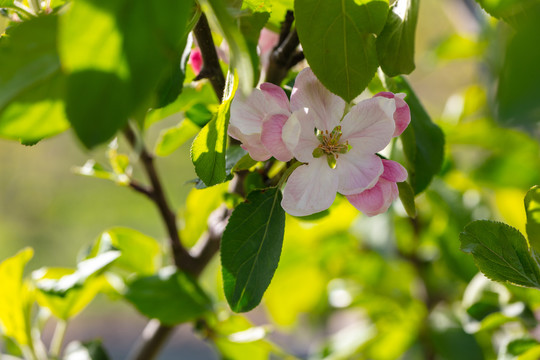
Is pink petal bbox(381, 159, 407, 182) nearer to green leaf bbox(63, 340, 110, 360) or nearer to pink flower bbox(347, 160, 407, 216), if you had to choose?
→ pink flower bbox(347, 160, 407, 216)

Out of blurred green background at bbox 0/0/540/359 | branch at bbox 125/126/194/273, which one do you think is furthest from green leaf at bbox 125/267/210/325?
blurred green background at bbox 0/0/540/359

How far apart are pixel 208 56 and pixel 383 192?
0.15 meters

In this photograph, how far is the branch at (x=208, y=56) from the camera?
1.20 feet

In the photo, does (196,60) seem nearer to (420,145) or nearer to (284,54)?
(284,54)

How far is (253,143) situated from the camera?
13.5 inches

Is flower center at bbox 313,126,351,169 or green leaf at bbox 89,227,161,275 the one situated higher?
flower center at bbox 313,126,351,169

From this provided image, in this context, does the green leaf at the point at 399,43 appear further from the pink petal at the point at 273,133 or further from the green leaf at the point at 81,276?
the green leaf at the point at 81,276

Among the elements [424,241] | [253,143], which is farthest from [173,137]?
[424,241]

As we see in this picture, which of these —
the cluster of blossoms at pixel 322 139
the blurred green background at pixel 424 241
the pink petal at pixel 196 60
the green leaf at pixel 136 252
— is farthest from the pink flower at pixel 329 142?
the green leaf at pixel 136 252

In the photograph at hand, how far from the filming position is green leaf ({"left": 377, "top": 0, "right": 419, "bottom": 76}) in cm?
34

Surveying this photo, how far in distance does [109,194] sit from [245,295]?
471 cm

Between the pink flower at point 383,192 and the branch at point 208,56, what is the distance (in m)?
0.13

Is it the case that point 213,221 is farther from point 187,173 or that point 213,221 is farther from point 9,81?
point 187,173

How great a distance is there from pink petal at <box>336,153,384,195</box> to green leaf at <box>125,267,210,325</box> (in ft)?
0.86
